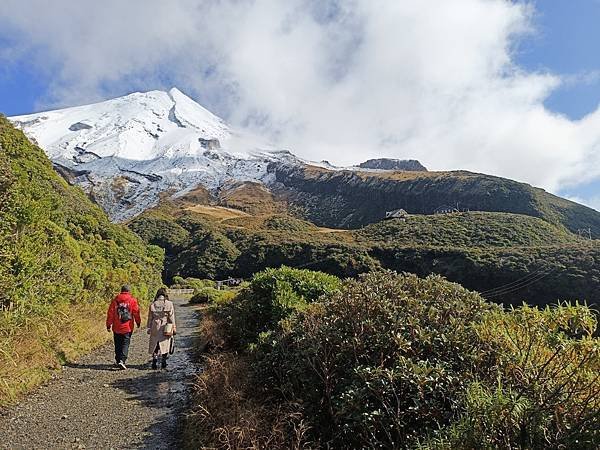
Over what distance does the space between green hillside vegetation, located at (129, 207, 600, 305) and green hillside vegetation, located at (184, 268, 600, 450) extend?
33674 mm

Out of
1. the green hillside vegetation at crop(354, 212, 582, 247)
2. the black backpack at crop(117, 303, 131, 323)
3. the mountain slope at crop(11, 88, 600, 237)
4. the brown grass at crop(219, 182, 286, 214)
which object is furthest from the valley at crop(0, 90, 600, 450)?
the brown grass at crop(219, 182, 286, 214)

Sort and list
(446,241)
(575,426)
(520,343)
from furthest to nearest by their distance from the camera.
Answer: (446,241) < (520,343) < (575,426)

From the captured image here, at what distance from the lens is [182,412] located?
6.58 meters

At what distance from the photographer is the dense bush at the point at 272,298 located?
898 centimetres

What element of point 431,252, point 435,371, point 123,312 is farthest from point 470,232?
point 435,371

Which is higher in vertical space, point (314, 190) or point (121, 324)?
point (314, 190)

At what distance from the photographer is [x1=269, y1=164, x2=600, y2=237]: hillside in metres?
85.7

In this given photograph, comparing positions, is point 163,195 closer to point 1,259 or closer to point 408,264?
point 408,264

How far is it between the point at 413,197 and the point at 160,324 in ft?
343

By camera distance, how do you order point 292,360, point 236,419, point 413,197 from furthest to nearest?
point 413,197 < point 292,360 < point 236,419

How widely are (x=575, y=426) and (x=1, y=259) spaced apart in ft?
26.0

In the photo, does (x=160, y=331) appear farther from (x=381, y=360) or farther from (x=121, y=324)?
(x=381, y=360)

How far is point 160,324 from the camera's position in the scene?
958cm

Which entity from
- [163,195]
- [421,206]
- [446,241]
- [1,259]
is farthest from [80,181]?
[1,259]
